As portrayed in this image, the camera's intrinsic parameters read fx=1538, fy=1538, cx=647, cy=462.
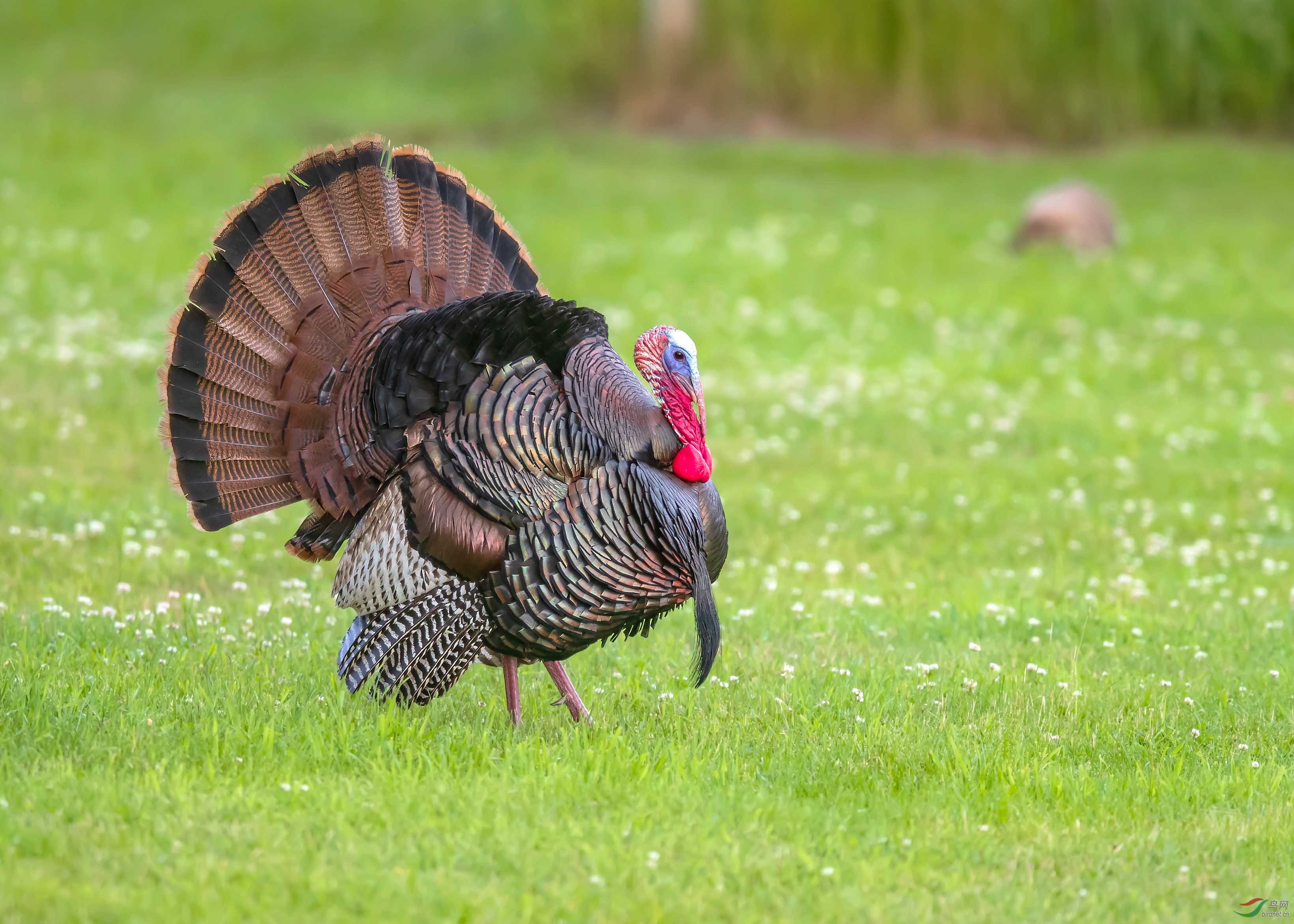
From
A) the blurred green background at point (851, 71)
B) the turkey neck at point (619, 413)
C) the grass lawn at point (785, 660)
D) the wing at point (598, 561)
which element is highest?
the blurred green background at point (851, 71)

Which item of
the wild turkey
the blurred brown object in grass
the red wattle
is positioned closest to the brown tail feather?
the wild turkey

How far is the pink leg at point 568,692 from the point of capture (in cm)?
548

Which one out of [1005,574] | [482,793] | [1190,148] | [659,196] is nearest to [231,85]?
[659,196]

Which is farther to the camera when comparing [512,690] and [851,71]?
[851,71]

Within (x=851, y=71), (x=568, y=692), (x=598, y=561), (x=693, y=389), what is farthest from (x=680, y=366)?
(x=851, y=71)

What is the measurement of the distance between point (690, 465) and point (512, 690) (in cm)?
106

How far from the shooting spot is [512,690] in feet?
17.8

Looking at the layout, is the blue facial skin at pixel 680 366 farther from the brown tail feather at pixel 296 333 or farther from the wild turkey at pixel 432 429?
the brown tail feather at pixel 296 333

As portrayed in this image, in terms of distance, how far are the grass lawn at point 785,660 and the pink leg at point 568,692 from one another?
7 cm

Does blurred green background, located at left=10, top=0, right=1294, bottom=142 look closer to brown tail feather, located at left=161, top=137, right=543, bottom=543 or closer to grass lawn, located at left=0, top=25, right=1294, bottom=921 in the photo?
grass lawn, located at left=0, top=25, right=1294, bottom=921

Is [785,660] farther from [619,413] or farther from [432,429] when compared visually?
[432,429]

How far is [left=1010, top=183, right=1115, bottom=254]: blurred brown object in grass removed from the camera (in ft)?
59.9

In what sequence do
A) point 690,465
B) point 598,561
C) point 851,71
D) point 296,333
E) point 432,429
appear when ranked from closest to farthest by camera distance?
point 598,561, point 690,465, point 432,429, point 296,333, point 851,71

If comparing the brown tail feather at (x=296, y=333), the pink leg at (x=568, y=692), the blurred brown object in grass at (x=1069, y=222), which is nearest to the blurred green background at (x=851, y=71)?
the blurred brown object in grass at (x=1069, y=222)
